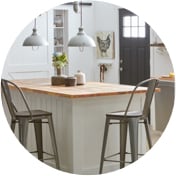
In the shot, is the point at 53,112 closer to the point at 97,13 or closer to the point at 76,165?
the point at 76,165

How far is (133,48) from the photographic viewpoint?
7.91m

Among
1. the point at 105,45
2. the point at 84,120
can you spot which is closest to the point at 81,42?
the point at 84,120

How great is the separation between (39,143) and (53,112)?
33 centimetres

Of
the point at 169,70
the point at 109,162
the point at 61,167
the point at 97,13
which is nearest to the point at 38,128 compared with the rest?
the point at 61,167

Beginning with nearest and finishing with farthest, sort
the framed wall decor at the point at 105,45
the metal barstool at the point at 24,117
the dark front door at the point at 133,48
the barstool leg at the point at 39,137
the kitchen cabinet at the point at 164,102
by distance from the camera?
the metal barstool at the point at 24,117 → the barstool leg at the point at 39,137 → the kitchen cabinet at the point at 164,102 → the dark front door at the point at 133,48 → the framed wall decor at the point at 105,45

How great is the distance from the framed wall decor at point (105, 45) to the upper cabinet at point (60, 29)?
2.07ft

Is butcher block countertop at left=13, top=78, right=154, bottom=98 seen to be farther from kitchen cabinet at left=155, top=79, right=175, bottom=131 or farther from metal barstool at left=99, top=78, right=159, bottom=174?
kitchen cabinet at left=155, top=79, right=175, bottom=131

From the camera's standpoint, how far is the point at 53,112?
14.3 ft

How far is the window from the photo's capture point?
25.4ft

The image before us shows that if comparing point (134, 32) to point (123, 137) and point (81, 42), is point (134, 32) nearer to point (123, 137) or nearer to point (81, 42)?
point (81, 42)

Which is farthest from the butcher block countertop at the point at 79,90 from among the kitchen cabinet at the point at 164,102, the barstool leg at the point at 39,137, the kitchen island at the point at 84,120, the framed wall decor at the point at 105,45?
the framed wall decor at the point at 105,45

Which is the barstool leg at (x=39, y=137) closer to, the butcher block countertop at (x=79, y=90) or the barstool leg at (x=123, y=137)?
the butcher block countertop at (x=79, y=90)

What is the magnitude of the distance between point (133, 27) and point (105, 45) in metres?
0.70

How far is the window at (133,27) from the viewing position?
25.4 ft
